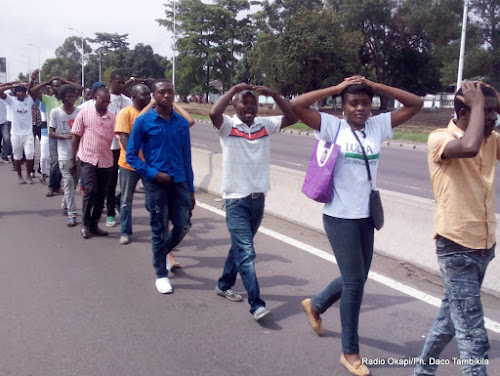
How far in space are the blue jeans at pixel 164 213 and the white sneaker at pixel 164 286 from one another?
0.14ft

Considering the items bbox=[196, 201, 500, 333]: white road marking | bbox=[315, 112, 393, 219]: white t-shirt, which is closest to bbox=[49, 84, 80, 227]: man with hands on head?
bbox=[196, 201, 500, 333]: white road marking

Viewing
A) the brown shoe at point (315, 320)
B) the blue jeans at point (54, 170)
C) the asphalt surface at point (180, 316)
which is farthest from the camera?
the blue jeans at point (54, 170)

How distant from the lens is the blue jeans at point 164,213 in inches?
193

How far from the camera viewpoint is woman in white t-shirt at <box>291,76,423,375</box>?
11.2 ft

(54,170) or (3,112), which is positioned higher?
(3,112)

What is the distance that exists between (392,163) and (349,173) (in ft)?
43.6

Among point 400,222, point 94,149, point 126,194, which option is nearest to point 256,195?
point 400,222

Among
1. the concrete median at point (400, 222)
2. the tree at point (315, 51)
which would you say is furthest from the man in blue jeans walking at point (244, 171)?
the tree at point (315, 51)

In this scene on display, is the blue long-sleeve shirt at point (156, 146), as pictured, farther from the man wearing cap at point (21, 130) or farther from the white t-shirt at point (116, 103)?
the man wearing cap at point (21, 130)

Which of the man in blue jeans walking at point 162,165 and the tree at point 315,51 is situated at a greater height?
the tree at point 315,51

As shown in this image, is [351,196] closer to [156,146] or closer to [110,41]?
[156,146]

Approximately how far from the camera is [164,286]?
192 inches

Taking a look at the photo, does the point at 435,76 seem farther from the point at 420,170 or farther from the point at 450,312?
the point at 450,312

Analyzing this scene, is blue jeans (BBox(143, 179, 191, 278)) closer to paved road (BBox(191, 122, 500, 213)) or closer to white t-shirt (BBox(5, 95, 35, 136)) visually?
white t-shirt (BBox(5, 95, 35, 136))
